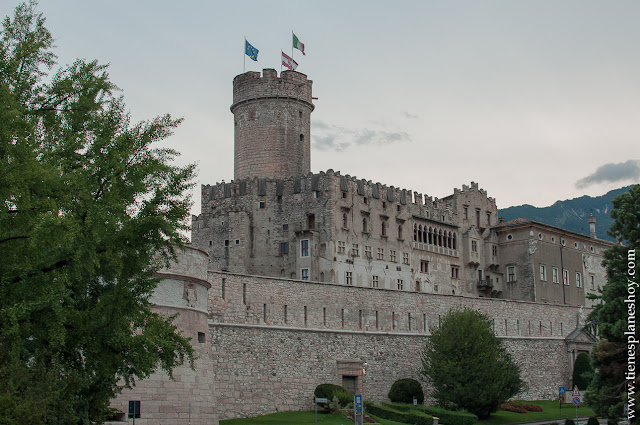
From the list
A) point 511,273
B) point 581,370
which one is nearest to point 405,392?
point 581,370

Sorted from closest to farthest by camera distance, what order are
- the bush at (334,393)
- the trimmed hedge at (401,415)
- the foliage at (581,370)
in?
the trimmed hedge at (401,415) < the bush at (334,393) < the foliage at (581,370)

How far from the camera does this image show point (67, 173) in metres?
23.2

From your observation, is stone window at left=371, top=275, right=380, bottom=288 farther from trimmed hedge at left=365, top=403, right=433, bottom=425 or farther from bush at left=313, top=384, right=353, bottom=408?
trimmed hedge at left=365, top=403, right=433, bottom=425

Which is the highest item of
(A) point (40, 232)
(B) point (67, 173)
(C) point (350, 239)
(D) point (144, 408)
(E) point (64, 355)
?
(C) point (350, 239)

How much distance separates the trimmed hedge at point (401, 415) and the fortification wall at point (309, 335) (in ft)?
11.9

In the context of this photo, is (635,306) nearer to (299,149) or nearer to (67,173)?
(67,173)

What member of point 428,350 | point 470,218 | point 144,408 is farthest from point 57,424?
point 470,218

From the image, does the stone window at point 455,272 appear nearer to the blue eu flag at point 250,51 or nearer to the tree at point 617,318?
the blue eu flag at point 250,51

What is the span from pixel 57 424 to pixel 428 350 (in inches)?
1268

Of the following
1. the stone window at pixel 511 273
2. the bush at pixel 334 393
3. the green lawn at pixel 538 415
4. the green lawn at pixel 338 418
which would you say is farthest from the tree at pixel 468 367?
the stone window at pixel 511 273

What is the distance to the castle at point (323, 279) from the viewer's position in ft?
144

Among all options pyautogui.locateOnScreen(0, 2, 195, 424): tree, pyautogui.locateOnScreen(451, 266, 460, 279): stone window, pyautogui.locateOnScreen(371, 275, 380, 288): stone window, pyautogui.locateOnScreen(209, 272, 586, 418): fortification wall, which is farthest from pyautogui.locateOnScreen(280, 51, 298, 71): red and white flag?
pyautogui.locateOnScreen(0, 2, 195, 424): tree

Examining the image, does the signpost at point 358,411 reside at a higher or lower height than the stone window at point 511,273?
lower

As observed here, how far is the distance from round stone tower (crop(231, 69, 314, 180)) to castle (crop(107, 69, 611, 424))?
0.12 m
